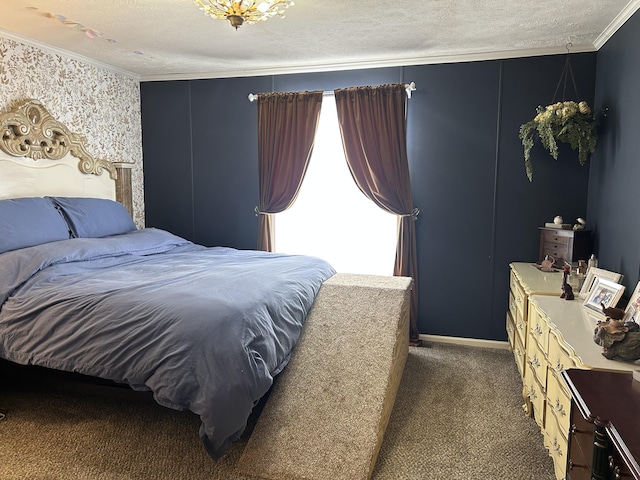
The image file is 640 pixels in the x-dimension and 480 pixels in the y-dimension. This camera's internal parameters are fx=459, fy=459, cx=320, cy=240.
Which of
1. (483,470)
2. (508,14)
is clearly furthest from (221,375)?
(508,14)

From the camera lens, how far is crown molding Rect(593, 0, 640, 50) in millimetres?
2686

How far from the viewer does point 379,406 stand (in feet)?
7.89

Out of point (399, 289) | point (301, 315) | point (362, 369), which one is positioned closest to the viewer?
point (362, 369)

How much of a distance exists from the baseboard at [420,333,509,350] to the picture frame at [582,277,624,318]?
163 centimetres

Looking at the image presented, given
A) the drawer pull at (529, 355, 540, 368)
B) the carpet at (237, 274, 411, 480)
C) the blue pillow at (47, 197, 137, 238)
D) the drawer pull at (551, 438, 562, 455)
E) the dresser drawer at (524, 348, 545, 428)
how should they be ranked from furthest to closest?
the blue pillow at (47, 197, 137, 238)
the drawer pull at (529, 355, 540, 368)
the dresser drawer at (524, 348, 545, 428)
the carpet at (237, 274, 411, 480)
the drawer pull at (551, 438, 562, 455)

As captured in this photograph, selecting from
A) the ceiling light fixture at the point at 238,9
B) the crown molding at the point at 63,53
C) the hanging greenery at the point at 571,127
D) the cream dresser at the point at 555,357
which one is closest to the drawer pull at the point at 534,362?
the cream dresser at the point at 555,357

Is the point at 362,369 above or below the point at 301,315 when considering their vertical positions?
below

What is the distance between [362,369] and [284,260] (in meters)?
1.20

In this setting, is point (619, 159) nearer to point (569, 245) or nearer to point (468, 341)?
point (569, 245)

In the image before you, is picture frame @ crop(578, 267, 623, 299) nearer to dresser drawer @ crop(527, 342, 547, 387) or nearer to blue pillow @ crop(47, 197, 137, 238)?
dresser drawer @ crop(527, 342, 547, 387)

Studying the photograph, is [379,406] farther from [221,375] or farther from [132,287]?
[132,287]

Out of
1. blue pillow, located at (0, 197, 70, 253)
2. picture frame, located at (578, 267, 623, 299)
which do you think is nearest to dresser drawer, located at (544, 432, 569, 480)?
picture frame, located at (578, 267, 623, 299)

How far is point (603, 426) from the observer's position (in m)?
1.22

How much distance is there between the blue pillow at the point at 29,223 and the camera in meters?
2.99
